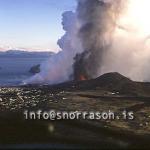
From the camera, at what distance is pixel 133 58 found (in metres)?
156

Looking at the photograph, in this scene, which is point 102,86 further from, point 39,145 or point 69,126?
point 39,145

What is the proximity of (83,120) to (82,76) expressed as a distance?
6632cm

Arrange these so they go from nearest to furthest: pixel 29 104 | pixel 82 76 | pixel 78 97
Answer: pixel 29 104
pixel 78 97
pixel 82 76

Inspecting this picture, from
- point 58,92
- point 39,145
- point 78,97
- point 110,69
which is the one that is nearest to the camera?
point 39,145

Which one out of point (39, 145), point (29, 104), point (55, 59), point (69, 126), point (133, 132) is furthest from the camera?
point (55, 59)

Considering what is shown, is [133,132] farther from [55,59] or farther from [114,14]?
[55,59]

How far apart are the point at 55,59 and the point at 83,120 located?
90975 mm

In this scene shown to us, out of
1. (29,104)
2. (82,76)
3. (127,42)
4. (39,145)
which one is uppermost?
(127,42)

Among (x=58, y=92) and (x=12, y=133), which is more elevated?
(x=58, y=92)

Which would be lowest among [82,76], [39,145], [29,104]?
[39,145]

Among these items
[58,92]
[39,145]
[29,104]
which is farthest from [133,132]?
[58,92]

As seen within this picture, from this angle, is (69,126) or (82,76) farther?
(82,76)

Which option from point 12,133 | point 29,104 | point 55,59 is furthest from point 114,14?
point 12,133

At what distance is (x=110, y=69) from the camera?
14925cm
